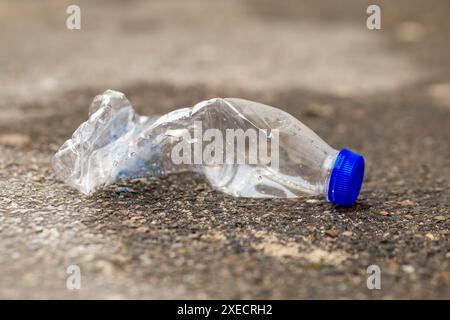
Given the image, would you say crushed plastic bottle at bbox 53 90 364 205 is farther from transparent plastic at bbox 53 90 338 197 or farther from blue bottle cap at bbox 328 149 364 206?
blue bottle cap at bbox 328 149 364 206

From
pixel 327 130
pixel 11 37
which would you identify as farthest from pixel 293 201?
pixel 11 37

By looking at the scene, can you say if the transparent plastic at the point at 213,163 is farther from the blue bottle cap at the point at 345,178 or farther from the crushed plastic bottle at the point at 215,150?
the blue bottle cap at the point at 345,178

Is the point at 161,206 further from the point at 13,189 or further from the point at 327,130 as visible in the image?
the point at 327,130

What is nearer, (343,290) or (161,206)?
(343,290)

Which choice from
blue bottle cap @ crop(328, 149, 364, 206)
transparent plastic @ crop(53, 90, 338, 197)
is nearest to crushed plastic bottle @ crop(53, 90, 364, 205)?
transparent plastic @ crop(53, 90, 338, 197)

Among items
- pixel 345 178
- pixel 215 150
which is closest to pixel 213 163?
pixel 215 150

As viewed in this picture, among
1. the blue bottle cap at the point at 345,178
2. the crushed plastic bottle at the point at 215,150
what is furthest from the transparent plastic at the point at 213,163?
the blue bottle cap at the point at 345,178

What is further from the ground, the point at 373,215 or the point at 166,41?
the point at 166,41
